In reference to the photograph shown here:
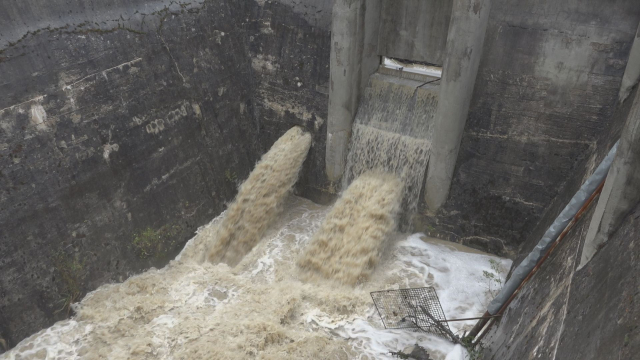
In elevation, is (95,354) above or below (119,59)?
below

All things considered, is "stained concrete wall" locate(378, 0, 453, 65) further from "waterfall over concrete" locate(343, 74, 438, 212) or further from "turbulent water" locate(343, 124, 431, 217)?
"turbulent water" locate(343, 124, 431, 217)

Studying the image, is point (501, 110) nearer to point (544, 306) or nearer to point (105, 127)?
point (544, 306)

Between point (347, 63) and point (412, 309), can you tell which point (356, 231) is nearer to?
point (412, 309)

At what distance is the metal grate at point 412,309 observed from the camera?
614cm

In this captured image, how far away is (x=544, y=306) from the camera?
4.46 m

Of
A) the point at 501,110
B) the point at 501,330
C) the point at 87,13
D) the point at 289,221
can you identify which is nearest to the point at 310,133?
the point at 289,221

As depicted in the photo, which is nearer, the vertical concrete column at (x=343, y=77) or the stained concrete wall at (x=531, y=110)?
the stained concrete wall at (x=531, y=110)

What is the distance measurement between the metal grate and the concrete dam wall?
397 mm

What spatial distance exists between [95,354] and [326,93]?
18.3 feet

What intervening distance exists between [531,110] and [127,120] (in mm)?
6316

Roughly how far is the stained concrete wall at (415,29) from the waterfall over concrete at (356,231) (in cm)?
219

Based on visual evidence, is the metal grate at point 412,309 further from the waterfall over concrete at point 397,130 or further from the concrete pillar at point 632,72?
the concrete pillar at point 632,72

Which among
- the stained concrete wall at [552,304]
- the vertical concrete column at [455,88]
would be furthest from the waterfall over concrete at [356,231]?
the stained concrete wall at [552,304]

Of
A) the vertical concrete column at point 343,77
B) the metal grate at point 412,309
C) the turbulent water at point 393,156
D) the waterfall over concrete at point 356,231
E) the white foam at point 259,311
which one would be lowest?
the white foam at point 259,311
